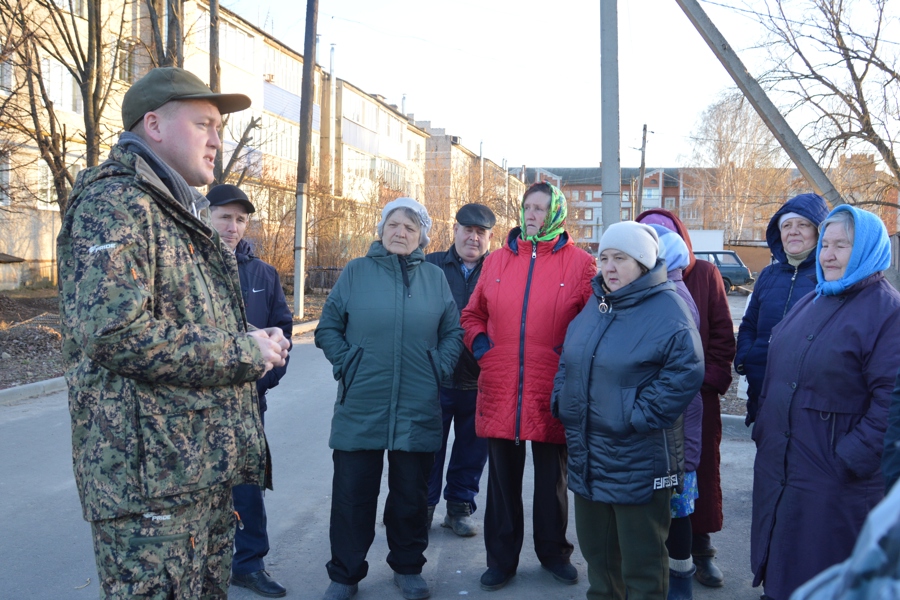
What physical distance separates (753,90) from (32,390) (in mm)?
8928

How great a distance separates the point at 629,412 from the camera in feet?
10.5

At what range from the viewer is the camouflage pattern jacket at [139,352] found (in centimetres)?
201

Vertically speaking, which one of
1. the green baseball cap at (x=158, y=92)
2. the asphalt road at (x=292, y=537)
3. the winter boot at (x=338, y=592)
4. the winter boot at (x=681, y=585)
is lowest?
the asphalt road at (x=292, y=537)

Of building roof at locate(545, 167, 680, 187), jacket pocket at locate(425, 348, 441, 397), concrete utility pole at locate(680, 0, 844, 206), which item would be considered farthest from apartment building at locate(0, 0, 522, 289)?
building roof at locate(545, 167, 680, 187)

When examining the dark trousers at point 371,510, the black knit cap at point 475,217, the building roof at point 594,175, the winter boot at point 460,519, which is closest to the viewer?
the dark trousers at point 371,510

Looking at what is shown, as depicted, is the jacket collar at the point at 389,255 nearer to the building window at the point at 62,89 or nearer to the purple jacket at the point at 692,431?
the purple jacket at the point at 692,431

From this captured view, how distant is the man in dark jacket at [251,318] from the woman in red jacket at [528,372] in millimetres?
1146

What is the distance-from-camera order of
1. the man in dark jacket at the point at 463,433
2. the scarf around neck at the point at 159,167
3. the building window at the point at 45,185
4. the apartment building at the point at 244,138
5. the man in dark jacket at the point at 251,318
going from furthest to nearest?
the building window at the point at 45,185, the apartment building at the point at 244,138, the man in dark jacket at the point at 463,433, the man in dark jacket at the point at 251,318, the scarf around neck at the point at 159,167

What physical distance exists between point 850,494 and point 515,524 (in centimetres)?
173

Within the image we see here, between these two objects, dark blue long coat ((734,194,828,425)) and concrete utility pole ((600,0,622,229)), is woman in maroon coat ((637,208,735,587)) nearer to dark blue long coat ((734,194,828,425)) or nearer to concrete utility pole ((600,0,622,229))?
dark blue long coat ((734,194,828,425))

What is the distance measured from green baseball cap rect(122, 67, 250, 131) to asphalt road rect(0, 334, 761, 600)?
2647mm

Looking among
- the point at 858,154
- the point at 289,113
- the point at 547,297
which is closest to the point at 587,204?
the point at 289,113

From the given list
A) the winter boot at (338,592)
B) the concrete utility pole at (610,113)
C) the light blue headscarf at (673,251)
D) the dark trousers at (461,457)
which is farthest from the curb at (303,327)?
the light blue headscarf at (673,251)

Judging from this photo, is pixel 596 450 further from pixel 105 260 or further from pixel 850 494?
pixel 105 260
